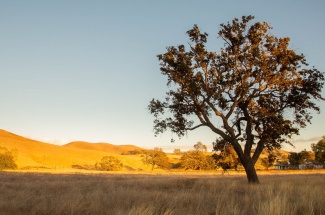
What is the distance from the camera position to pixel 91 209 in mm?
8633

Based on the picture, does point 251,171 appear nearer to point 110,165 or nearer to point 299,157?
point 110,165

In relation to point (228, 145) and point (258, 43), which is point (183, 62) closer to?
point (258, 43)

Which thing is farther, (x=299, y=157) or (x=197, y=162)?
(x=299, y=157)

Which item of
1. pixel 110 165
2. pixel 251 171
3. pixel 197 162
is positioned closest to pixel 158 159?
pixel 197 162

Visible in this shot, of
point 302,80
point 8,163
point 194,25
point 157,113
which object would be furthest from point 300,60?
point 8,163

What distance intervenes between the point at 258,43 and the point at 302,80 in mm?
3872

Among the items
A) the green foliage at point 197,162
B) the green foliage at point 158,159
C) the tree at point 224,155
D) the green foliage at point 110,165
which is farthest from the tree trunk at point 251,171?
the green foliage at point 158,159

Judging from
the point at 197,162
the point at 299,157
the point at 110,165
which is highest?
the point at 299,157

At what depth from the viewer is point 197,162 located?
95438 millimetres

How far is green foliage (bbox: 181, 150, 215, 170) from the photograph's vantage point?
311 feet

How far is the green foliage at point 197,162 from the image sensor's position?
311 ft

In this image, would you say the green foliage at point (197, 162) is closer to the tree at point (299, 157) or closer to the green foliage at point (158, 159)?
the green foliage at point (158, 159)

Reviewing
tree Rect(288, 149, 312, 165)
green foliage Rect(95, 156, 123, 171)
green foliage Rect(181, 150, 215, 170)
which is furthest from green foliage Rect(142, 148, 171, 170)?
tree Rect(288, 149, 312, 165)

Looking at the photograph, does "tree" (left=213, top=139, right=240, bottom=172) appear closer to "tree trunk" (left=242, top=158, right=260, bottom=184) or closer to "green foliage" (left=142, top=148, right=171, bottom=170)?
"tree trunk" (left=242, top=158, right=260, bottom=184)
